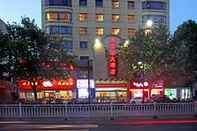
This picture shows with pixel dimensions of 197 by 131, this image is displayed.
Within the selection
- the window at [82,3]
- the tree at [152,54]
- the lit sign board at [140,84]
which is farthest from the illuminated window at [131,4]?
the tree at [152,54]

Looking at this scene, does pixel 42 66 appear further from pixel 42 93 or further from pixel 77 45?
pixel 77 45

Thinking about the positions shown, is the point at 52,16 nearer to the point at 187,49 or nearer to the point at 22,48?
the point at 187,49

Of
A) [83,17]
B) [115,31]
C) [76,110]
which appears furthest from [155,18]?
[76,110]

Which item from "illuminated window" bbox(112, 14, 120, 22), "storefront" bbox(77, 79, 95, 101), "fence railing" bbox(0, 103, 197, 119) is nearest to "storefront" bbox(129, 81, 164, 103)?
"storefront" bbox(77, 79, 95, 101)

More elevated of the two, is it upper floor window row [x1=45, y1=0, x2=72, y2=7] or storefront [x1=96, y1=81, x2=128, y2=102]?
upper floor window row [x1=45, y1=0, x2=72, y2=7]

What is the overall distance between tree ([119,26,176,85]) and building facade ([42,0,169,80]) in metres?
22.0

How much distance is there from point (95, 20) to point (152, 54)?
3046cm

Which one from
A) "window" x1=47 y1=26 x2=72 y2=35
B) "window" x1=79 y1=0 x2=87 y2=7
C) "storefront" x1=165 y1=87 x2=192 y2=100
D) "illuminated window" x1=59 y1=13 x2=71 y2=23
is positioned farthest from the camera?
"window" x1=79 y1=0 x2=87 y2=7

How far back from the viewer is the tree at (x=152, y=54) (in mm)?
51906

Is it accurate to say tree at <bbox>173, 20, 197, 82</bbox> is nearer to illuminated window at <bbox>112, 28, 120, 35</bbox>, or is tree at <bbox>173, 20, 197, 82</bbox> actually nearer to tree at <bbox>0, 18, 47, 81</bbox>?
tree at <bbox>0, 18, 47, 81</bbox>

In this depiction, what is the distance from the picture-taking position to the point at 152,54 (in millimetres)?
52594

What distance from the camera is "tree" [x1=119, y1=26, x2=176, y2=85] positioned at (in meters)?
51.9

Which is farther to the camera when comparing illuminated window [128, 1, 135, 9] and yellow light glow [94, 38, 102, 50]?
illuminated window [128, 1, 135, 9]

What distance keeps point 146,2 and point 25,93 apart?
28.6 metres
